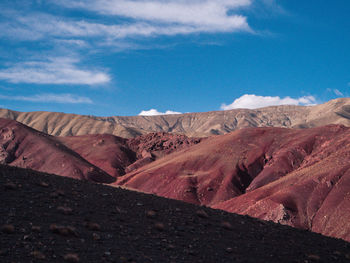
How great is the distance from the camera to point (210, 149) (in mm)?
92000

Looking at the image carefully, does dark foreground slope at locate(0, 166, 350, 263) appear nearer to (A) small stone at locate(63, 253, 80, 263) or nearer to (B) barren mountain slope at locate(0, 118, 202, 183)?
(A) small stone at locate(63, 253, 80, 263)

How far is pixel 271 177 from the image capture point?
75.6 m

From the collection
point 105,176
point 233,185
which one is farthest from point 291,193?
point 105,176

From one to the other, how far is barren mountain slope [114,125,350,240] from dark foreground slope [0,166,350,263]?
29.9m

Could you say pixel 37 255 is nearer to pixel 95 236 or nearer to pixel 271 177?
pixel 95 236

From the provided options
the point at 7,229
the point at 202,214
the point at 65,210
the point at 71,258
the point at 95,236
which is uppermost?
the point at 65,210

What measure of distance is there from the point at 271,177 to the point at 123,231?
6616cm

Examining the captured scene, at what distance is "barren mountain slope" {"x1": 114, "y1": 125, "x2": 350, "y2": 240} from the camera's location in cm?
5000

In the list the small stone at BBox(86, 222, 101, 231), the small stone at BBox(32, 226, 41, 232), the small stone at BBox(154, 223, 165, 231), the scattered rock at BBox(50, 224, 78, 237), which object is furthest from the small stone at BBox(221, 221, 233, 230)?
the small stone at BBox(32, 226, 41, 232)

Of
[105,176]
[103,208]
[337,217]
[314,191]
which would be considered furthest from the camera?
[105,176]

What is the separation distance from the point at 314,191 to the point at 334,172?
14.0 feet

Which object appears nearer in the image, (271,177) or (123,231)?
(123,231)

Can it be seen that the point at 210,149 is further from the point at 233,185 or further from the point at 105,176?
the point at 105,176

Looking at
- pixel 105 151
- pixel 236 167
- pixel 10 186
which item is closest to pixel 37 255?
pixel 10 186
